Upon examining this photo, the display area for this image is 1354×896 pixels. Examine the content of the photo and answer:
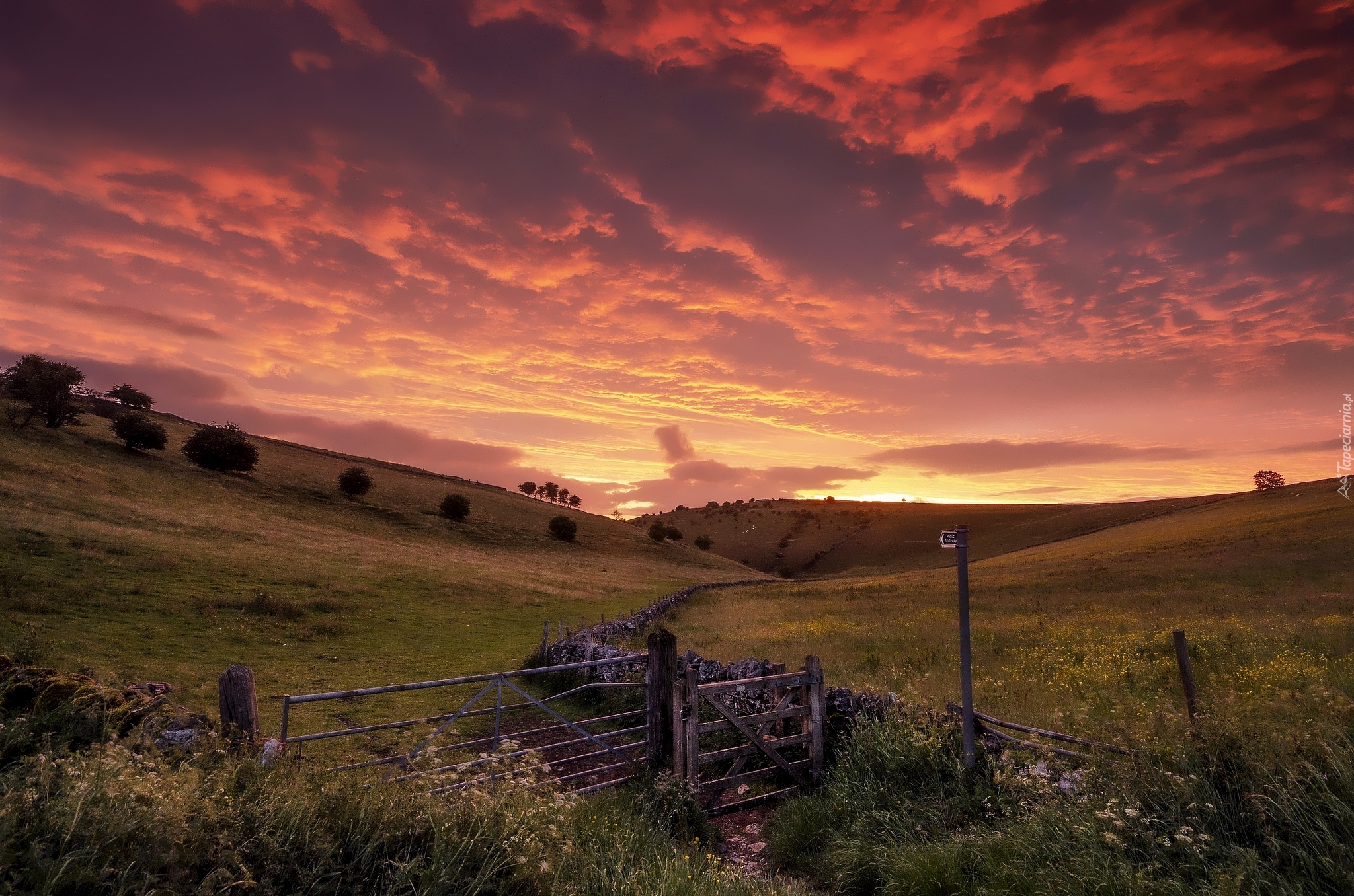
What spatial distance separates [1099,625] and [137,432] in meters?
64.4

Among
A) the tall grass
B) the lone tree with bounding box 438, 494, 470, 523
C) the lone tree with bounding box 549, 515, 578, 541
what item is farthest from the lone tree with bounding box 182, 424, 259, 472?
the tall grass

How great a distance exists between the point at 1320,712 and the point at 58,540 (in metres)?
36.9

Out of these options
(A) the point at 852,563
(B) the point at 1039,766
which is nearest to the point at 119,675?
(B) the point at 1039,766

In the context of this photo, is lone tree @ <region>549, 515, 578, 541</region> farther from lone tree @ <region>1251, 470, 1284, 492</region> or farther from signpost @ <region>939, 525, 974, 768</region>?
lone tree @ <region>1251, 470, 1284, 492</region>

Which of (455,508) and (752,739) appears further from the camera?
(455,508)

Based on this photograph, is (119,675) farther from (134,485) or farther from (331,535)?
(134,485)

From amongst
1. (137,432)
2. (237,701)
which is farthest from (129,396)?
(237,701)

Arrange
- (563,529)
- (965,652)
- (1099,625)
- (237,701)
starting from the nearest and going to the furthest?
1. (237,701)
2. (965,652)
3. (1099,625)
4. (563,529)

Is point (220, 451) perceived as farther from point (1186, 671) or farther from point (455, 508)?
point (1186, 671)

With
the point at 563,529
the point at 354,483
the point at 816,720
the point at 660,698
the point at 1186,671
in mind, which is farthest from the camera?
the point at 563,529

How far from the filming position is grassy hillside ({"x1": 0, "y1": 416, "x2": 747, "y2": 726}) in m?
18.6

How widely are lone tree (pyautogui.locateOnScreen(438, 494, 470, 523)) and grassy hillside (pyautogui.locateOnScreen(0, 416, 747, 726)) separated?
166 centimetres

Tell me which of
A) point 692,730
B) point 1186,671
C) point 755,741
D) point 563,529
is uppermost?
point 1186,671

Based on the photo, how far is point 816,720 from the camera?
10852 millimetres
